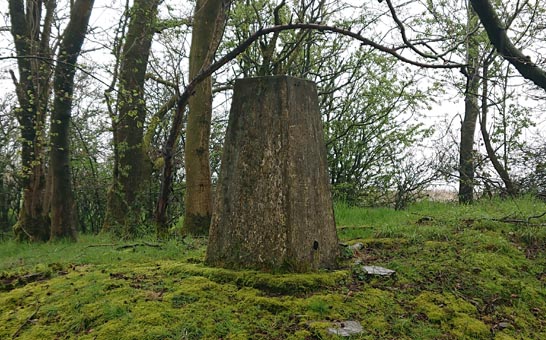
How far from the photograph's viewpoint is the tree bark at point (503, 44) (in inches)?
256

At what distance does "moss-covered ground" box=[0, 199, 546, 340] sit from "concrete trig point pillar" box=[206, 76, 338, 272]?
9.5 inches

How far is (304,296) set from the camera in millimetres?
4102

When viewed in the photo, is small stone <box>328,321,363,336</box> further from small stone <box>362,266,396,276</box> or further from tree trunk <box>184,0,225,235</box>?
tree trunk <box>184,0,225,235</box>

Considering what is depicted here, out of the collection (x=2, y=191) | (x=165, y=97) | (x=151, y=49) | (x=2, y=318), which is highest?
(x=151, y=49)

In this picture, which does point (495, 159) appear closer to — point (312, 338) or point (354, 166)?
point (354, 166)

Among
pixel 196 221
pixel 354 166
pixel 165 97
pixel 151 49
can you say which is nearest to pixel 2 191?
pixel 165 97

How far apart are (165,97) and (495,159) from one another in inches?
335

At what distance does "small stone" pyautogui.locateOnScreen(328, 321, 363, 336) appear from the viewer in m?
3.55

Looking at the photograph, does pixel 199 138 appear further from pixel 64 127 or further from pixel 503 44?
pixel 503 44

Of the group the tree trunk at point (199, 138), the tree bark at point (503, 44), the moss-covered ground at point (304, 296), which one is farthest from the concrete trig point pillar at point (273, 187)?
the tree bark at point (503, 44)

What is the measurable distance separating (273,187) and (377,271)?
4.65 feet

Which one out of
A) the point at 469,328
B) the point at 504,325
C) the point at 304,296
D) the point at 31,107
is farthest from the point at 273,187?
the point at 31,107

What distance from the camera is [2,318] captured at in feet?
14.0

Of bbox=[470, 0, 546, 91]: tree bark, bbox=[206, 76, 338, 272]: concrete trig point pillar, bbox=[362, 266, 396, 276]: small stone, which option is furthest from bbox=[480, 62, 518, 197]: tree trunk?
bbox=[206, 76, 338, 272]: concrete trig point pillar
